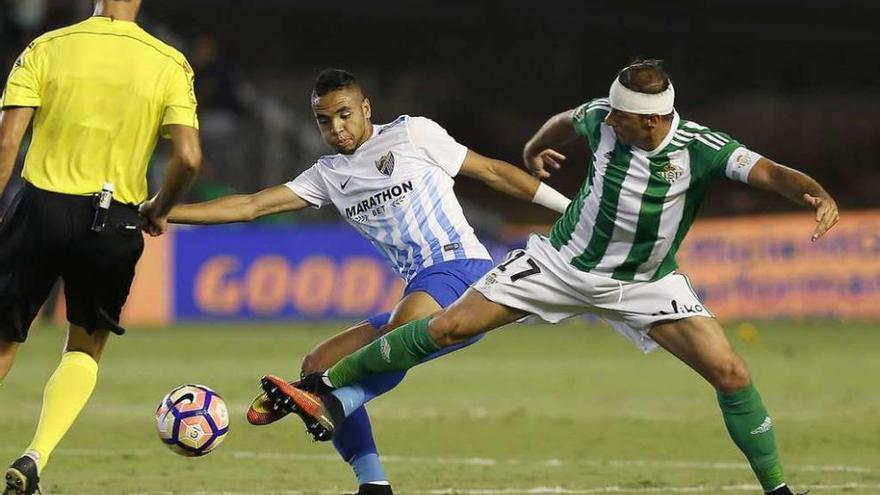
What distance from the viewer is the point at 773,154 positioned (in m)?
29.1

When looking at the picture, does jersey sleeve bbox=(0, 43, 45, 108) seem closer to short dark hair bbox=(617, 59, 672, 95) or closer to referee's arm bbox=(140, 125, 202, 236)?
referee's arm bbox=(140, 125, 202, 236)

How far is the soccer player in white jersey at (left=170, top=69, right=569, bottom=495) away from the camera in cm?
793

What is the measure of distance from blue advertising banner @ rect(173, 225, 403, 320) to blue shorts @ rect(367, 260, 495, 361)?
12.6 metres

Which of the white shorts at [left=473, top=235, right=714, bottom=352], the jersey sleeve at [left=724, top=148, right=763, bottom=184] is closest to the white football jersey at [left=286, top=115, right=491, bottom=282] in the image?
the white shorts at [left=473, top=235, right=714, bottom=352]

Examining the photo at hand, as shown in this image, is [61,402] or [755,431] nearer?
[755,431]

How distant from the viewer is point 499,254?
70.2 ft

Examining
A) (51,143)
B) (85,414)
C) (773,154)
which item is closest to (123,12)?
(51,143)

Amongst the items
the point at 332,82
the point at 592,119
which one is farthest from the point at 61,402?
the point at 592,119

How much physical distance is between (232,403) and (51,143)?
5.63m

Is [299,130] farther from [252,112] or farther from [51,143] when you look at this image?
[51,143]

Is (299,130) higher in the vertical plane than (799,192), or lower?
lower

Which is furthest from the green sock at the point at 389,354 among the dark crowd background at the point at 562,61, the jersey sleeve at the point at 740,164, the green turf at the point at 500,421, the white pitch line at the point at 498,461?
the dark crowd background at the point at 562,61

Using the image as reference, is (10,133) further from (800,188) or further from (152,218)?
(800,188)

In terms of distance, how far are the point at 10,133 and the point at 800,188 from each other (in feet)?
10.8
